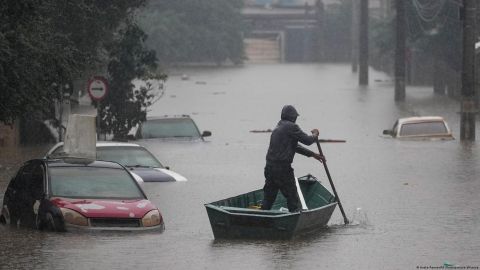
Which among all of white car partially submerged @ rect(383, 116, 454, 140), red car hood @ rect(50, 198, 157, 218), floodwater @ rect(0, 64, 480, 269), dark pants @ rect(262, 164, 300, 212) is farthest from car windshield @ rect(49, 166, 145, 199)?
white car partially submerged @ rect(383, 116, 454, 140)

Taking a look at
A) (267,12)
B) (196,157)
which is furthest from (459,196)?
(267,12)

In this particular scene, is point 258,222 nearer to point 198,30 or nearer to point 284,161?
point 284,161

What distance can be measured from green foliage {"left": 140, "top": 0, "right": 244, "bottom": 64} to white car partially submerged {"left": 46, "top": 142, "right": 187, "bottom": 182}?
320ft

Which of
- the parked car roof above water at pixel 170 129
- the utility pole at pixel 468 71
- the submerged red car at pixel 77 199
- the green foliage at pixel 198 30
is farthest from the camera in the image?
the green foliage at pixel 198 30

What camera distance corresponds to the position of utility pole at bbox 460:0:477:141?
39.4 metres

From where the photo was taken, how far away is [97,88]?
3722 cm

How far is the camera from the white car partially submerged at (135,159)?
26.1 m

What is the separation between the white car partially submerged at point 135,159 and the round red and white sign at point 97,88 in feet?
33.5

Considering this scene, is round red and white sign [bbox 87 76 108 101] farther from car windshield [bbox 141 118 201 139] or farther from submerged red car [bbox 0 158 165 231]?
submerged red car [bbox 0 158 165 231]

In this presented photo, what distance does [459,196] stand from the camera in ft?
85.2

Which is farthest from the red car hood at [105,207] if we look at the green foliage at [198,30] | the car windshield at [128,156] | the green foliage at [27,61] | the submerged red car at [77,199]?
the green foliage at [198,30]

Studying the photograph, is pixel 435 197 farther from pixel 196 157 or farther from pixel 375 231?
pixel 196 157

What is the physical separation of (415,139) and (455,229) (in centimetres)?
1979

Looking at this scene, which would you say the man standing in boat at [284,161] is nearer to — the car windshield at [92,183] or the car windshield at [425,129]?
the car windshield at [92,183]
